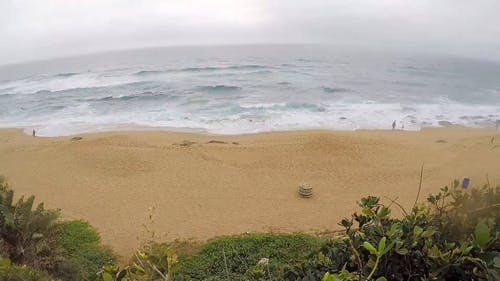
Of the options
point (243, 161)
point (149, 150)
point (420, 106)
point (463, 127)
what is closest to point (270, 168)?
point (243, 161)

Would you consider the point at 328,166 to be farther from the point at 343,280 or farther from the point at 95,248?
the point at 343,280

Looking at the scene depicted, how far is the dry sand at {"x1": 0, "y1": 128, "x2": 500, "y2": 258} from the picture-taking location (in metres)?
10.4

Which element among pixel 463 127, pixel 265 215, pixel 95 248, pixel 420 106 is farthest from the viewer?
pixel 420 106

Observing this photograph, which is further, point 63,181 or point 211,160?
point 211,160

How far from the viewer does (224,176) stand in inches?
532

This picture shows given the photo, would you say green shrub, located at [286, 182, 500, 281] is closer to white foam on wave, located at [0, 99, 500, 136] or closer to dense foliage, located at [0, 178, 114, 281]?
dense foliage, located at [0, 178, 114, 281]

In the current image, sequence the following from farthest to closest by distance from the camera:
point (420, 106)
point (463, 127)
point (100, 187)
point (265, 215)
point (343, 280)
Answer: point (420, 106) < point (463, 127) < point (100, 187) < point (265, 215) < point (343, 280)

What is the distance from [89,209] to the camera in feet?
36.3

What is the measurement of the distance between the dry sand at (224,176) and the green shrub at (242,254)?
965mm

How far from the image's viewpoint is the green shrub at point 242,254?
7.47m

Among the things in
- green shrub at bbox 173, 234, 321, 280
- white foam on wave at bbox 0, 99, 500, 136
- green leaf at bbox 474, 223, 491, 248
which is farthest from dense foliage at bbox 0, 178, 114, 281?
white foam on wave at bbox 0, 99, 500, 136

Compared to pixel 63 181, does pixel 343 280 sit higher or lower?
higher

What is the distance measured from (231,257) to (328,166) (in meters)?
7.55

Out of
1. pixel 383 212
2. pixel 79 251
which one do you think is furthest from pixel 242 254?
pixel 383 212
